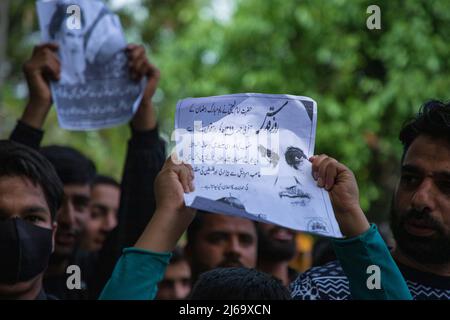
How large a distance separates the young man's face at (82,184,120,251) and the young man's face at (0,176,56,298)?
7.36ft

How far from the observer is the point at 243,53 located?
10.7 meters

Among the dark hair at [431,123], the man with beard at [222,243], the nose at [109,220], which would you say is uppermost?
the dark hair at [431,123]

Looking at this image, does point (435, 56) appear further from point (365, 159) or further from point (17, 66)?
point (17, 66)

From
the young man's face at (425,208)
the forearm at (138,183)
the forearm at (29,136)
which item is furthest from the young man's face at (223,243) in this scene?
the young man's face at (425,208)

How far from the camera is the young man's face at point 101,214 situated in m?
5.15

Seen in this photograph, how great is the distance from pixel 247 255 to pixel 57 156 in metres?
1.08

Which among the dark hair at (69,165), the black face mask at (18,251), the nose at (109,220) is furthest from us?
the nose at (109,220)

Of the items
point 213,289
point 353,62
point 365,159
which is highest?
point 213,289

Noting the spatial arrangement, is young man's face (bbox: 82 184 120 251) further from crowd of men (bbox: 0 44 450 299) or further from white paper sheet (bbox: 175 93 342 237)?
white paper sheet (bbox: 175 93 342 237)

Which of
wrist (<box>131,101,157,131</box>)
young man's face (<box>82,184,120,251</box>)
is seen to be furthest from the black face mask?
young man's face (<box>82,184,120,251</box>)

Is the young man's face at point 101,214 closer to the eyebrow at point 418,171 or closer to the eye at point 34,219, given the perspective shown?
the eye at point 34,219

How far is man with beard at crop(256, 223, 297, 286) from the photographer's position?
4371mm
